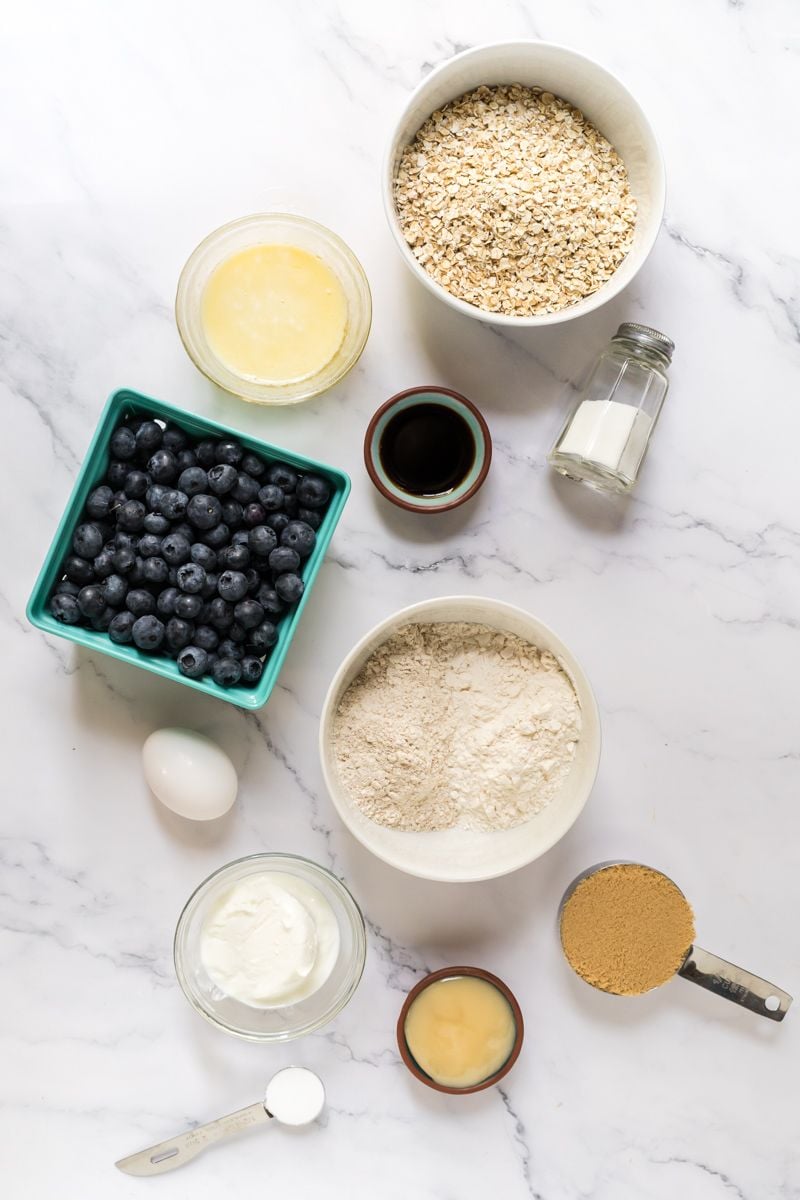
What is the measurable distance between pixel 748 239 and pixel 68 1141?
1.93 meters

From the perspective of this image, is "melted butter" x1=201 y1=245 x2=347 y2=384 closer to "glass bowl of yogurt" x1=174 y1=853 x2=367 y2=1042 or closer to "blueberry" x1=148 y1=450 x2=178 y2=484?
"blueberry" x1=148 y1=450 x2=178 y2=484

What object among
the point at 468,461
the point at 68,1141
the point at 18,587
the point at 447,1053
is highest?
the point at 468,461

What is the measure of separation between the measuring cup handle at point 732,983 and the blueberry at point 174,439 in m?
1.17

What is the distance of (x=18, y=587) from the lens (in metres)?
1.45

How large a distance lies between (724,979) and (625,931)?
0.65 ft

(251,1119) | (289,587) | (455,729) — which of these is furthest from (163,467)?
(251,1119)

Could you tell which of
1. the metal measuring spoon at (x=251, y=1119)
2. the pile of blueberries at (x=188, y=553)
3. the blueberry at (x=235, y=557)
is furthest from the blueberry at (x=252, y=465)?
the metal measuring spoon at (x=251, y=1119)

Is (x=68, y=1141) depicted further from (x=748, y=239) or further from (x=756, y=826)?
(x=748, y=239)

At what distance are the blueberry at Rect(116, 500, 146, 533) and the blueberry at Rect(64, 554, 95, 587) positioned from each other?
0.25 ft

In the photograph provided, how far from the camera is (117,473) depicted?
128 centimetres

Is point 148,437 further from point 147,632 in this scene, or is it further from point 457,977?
point 457,977

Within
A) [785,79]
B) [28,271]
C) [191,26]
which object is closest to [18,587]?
[28,271]

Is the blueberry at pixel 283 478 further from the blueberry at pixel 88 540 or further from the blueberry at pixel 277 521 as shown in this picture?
the blueberry at pixel 88 540

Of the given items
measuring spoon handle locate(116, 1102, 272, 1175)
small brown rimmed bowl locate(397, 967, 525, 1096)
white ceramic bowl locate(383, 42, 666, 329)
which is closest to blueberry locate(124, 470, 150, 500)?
white ceramic bowl locate(383, 42, 666, 329)
